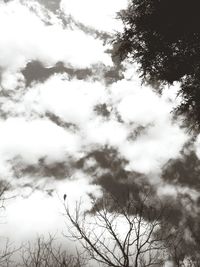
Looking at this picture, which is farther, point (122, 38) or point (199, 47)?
point (122, 38)

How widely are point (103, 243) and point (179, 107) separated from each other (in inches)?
166

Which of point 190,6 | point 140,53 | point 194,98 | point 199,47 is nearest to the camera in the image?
point 190,6

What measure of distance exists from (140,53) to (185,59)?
52.5 inches

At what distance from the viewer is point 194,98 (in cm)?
805

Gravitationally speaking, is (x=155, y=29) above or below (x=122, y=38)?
below

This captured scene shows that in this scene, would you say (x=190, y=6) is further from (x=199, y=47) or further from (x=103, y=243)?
(x=103, y=243)

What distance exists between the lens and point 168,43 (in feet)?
25.8

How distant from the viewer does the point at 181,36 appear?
757 centimetres

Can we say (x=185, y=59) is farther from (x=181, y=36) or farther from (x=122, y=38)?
(x=122, y=38)

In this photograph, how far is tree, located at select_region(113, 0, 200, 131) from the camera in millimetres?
7320

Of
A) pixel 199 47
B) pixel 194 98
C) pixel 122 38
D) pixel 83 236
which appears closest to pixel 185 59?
pixel 199 47

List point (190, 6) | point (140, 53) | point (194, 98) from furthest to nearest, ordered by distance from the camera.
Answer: point (140, 53)
point (194, 98)
point (190, 6)

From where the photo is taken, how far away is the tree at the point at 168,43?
24.0 feet

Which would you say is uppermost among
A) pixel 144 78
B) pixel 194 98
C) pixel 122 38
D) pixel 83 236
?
pixel 122 38
